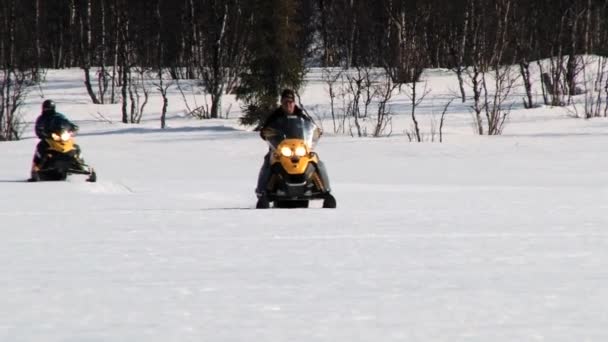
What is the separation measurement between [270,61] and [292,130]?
20492mm

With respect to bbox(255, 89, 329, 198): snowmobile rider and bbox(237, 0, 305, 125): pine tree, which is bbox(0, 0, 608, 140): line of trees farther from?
bbox(255, 89, 329, 198): snowmobile rider

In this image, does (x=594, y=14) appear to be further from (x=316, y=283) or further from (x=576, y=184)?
(x=316, y=283)

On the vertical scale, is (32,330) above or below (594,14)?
below

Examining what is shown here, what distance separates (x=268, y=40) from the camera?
106ft

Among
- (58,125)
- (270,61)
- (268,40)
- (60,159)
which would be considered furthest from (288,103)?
(268,40)

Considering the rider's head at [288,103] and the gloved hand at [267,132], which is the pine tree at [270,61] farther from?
the gloved hand at [267,132]

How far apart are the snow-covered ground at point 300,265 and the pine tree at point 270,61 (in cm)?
1489

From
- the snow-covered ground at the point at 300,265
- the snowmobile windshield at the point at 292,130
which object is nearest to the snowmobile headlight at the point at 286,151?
the snowmobile windshield at the point at 292,130

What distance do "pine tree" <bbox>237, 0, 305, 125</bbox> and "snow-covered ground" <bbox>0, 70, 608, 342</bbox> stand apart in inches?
586

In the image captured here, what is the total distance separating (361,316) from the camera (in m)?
4.80

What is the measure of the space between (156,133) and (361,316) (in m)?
25.0

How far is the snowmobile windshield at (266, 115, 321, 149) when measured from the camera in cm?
1161

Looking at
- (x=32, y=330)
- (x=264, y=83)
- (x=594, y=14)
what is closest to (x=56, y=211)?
(x=32, y=330)

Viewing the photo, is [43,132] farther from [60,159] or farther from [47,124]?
[60,159]
